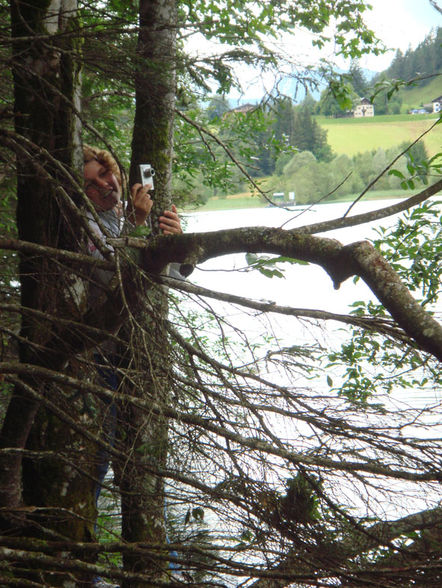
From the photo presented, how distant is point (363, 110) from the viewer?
159 inches

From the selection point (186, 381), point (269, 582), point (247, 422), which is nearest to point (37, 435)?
point (186, 381)

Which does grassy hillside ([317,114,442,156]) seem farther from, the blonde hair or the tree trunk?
the blonde hair

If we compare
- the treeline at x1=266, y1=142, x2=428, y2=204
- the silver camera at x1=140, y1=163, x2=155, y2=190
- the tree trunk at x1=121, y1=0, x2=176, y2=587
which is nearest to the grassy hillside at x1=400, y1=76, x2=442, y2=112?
the treeline at x1=266, y1=142, x2=428, y2=204

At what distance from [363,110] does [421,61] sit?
0.77m

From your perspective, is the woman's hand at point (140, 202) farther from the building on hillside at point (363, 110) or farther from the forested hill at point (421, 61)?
the building on hillside at point (363, 110)

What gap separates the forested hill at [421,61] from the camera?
2941 mm

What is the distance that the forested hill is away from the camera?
2.94 m

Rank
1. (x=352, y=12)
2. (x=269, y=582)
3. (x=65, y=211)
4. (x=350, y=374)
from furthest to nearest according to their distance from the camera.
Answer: (x=352, y=12) < (x=350, y=374) < (x=65, y=211) < (x=269, y=582)

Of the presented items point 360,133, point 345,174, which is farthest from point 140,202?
point 360,133

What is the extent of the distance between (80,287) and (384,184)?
1.76 metres

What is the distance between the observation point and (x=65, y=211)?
6.97ft

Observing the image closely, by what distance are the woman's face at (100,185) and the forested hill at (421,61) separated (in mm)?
1466

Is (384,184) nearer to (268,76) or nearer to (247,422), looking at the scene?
(268,76)

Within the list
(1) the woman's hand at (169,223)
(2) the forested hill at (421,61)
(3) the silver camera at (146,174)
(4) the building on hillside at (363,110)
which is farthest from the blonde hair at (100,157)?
(4) the building on hillside at (363,110)
